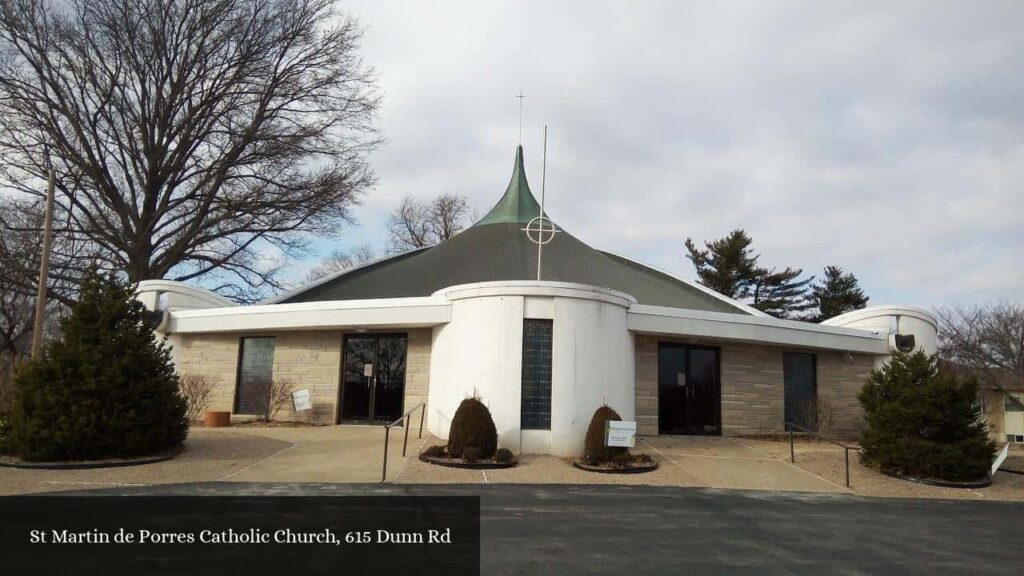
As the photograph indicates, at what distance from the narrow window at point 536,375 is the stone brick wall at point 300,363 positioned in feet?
13.5

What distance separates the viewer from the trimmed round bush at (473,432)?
37.7 feet

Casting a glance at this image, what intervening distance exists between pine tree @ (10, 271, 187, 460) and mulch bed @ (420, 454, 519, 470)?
4357 millimetres

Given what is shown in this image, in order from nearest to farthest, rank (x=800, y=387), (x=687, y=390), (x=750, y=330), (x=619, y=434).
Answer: (x=619, y=434) < (x=750, y=330) < (x=687, y=390) < (x=800, y=387)

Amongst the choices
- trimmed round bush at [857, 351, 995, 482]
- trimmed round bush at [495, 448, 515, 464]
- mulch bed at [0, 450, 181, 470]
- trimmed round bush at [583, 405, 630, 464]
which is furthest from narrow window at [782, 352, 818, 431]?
mulch bed at [0, 450, 181, 470]

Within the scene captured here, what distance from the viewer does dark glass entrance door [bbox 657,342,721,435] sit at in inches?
645

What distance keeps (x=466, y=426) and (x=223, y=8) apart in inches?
757

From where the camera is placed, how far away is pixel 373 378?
16516 millimetres

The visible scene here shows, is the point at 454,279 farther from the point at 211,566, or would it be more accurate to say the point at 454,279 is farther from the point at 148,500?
the point at 211,566

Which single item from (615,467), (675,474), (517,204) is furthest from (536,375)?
(517,204)

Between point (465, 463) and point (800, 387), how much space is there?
10304mm

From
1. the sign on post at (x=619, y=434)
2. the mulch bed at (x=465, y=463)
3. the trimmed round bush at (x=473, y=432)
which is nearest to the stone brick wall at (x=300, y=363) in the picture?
the trimmed round bush at (x=473, y=432)

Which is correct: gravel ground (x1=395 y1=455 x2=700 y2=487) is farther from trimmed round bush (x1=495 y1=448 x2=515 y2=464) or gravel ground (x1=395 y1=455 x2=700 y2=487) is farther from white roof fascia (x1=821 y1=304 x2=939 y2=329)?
white roof fascia (x1=821 y1=304 x2=939 y2=329)

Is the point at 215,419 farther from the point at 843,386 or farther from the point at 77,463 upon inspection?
the point at 843,386

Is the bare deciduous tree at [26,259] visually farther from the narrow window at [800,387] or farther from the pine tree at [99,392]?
the narrow window at [800,387]
